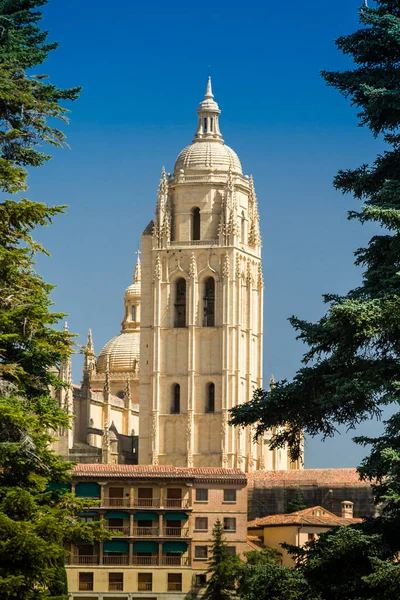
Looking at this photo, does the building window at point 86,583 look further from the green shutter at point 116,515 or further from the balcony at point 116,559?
the green shutter at point 116,515

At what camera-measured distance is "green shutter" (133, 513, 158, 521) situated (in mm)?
75812

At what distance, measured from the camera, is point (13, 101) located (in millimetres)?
29391

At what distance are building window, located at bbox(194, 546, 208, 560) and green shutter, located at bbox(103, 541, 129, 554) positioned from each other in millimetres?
3496

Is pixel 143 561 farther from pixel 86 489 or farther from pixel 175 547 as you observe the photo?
pixel 86 489

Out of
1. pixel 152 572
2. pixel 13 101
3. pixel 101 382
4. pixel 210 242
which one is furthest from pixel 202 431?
pixel 13 101

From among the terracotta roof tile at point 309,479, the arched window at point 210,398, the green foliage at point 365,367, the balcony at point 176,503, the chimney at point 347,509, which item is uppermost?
the arched window at point 210,398

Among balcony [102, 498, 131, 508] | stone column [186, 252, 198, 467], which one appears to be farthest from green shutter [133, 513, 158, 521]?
stone column [186, 252, 198, 467]

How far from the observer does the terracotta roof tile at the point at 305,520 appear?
77.8m

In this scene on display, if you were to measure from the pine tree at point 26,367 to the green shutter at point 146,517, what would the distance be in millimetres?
46197

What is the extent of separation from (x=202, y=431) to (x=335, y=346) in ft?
281

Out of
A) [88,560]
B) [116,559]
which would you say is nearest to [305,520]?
[116,559]

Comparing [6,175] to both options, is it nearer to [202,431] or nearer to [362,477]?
[362,477]

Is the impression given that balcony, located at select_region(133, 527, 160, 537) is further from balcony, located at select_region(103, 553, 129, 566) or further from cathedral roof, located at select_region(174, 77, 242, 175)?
cathedral roof, located at select_region(174, 77, 242, 175)

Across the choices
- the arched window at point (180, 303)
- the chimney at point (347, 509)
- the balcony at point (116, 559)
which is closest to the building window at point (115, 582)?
the balcony at point (116, 559)
